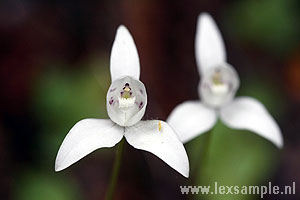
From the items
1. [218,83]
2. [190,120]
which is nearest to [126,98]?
[190,120]

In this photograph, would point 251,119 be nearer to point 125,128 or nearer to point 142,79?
point 125,128

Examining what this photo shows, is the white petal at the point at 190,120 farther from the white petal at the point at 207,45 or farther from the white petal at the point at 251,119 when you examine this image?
the white petal at the point at 207,45

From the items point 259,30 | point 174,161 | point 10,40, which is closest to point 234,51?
point 259,30

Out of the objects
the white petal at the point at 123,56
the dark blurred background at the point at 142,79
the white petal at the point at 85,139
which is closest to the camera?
the white petal at the point at 85,139

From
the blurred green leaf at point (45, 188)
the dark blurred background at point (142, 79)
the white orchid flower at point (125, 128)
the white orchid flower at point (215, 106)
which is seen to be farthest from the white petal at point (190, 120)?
the blurred green leaf at point (45, 188)

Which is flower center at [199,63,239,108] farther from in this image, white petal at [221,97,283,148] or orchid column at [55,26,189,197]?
orchid column at [55,26,189,197]

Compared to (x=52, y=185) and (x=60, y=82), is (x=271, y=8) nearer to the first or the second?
(x=60, y=82)
